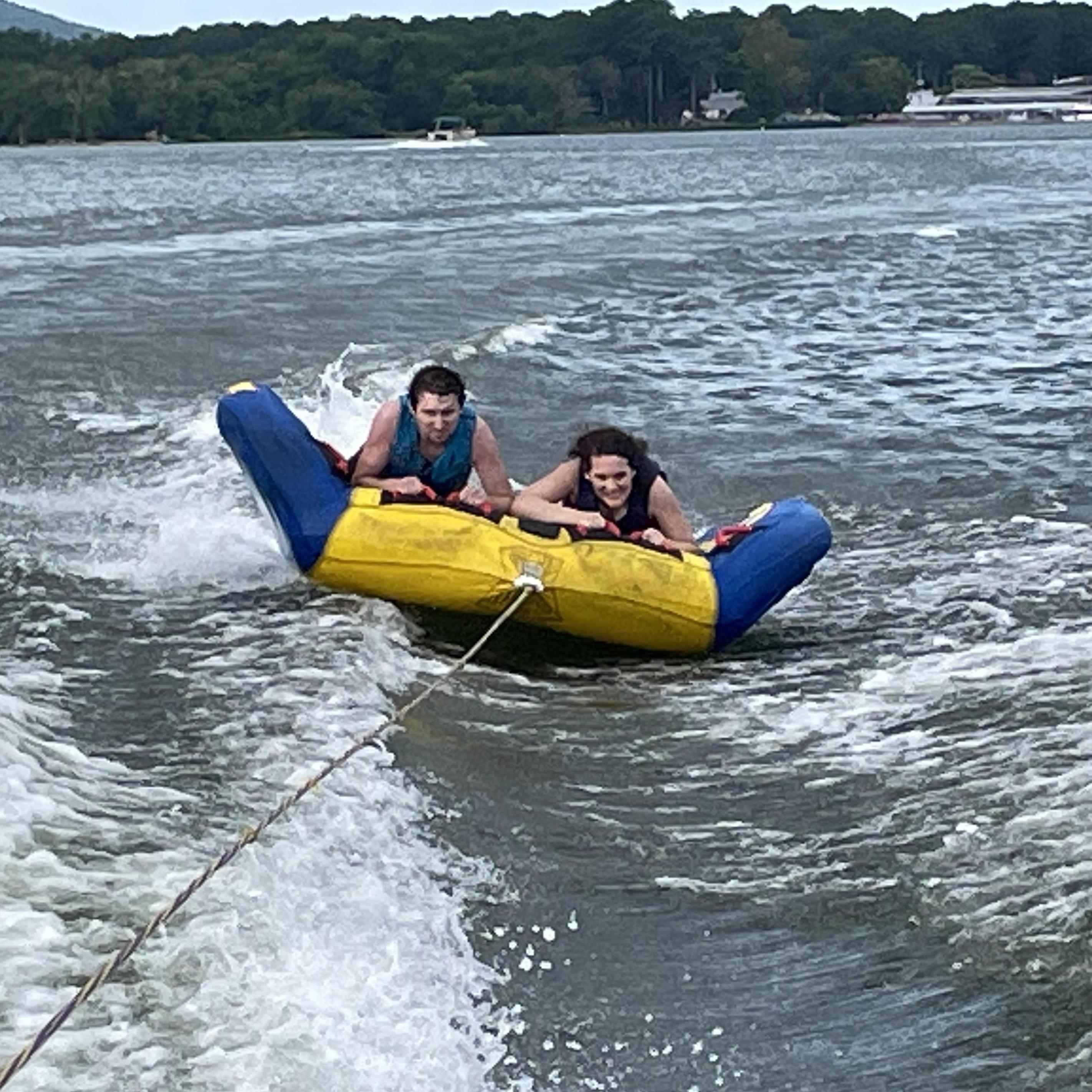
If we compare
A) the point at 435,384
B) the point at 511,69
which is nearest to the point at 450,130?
the point at 511,69

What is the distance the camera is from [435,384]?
735 centimetres

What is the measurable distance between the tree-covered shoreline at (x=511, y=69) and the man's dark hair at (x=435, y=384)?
91801mm

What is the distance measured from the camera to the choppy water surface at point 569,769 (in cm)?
418

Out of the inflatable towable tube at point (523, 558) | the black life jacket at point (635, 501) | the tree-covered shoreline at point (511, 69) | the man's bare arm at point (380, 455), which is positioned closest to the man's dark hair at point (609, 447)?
the black life jacket at point (635, 501)

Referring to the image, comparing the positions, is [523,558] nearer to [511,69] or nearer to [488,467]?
[488,467]

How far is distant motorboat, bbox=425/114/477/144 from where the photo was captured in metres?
91.0

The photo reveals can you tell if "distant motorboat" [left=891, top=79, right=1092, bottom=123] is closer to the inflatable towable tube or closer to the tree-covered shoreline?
the tree-covered shoreline

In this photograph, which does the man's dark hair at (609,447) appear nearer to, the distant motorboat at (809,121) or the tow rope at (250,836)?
the tow rope at (250,836)

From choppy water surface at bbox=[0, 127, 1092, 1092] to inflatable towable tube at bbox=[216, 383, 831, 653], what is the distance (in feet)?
0.50

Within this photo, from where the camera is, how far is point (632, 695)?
22.1 feet

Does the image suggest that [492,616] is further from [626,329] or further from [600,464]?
[626,329]

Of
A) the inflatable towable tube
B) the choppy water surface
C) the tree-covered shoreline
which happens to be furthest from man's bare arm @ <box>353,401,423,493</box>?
the tree-covered shoreline

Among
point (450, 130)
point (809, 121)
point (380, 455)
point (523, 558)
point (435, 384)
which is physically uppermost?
point (809, 121)

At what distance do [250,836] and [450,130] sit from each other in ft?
306
